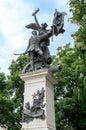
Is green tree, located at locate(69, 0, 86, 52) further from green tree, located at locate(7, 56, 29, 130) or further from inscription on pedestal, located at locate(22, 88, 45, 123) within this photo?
green tree, located at locate(7, 56, 29, 130)

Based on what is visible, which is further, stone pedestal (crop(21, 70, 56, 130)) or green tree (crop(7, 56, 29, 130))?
green tree (crop(7, 56, 29, 130))

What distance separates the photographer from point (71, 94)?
958 inches

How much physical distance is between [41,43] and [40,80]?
6.62 ft

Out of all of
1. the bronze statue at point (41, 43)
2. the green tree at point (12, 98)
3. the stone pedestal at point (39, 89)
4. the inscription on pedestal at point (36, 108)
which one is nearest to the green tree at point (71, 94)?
the green tree at point (12, 98)

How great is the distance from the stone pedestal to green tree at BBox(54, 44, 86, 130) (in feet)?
28.8

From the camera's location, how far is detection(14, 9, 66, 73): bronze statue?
1238cm

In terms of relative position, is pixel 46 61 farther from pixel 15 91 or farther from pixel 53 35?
pixel 15 91

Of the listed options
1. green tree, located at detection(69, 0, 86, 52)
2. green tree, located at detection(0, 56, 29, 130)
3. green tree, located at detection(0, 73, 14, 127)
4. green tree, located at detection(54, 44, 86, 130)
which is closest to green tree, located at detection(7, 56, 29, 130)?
green tree, located at detection(0, 56, 29, 130)

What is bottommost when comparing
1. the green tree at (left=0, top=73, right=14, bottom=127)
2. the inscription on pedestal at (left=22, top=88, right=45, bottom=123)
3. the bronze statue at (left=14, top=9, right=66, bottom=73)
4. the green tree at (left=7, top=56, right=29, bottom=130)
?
the inscription on pedestal at (left=22, top=88, right=45, bottom=123)

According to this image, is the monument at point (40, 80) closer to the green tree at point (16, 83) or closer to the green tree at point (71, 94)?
the green tree at point (71, 94)

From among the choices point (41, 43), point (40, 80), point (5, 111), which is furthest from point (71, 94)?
point (40, 80)

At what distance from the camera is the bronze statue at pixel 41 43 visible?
12.4 m

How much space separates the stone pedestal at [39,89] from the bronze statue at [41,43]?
21.7 inches

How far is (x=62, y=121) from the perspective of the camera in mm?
23359
